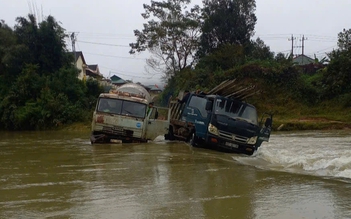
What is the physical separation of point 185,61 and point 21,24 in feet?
48.0

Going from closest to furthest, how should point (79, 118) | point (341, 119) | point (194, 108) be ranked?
point (194, 108), point (341, 119), point (79, 118)

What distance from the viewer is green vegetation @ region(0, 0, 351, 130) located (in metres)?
29.8

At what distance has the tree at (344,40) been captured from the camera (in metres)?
30.5

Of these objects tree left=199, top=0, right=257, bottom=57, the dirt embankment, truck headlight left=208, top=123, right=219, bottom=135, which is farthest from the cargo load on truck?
tree left=199, top=0, right=257, bottom=57

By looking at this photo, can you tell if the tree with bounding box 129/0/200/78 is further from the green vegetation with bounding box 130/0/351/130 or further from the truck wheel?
the truck wheel

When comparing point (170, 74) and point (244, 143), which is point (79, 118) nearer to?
point (170, 74)

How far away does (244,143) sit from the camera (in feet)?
39.0

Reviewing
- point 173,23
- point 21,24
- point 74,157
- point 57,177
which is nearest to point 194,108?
Result: point 74,157

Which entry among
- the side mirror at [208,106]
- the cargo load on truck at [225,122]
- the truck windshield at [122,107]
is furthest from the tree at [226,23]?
the side mirror at [208,106]

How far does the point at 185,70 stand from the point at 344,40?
1317cm

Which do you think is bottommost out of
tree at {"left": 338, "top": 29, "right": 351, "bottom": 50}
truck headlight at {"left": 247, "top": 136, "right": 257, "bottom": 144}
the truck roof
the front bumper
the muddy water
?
the muddy water

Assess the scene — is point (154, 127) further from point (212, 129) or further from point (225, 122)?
point (225, 122)

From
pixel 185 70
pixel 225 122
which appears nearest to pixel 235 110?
pixel 225 122

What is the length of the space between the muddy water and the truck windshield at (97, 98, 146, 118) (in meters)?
4.01
